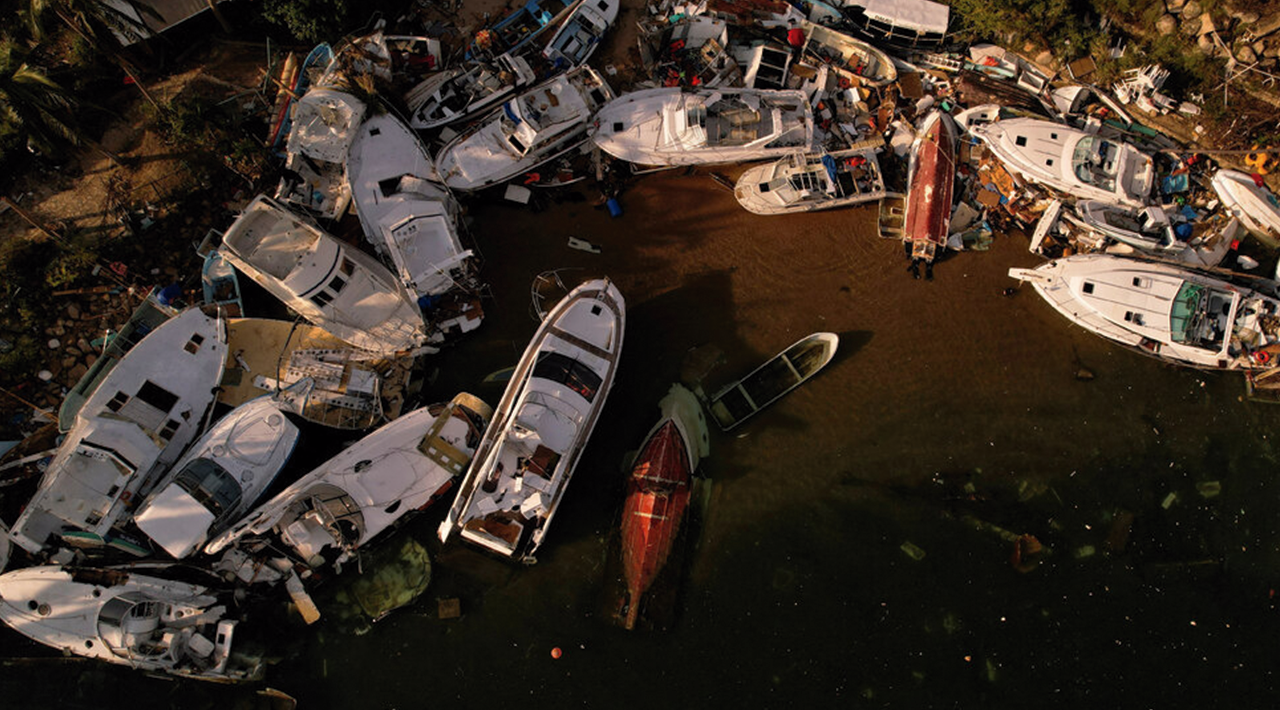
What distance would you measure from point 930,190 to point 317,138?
14.6 m

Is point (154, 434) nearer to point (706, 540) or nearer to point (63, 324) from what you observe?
point (63, 324)

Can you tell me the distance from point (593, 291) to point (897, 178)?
847 cm

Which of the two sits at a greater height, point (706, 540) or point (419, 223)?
point (419, 223)

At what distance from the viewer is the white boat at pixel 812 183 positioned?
17.2 metres

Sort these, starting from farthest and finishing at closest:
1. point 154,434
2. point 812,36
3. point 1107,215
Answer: point 812,36
point 1107,215
point 154,434

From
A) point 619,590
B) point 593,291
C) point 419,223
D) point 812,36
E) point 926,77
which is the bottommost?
point 619,590

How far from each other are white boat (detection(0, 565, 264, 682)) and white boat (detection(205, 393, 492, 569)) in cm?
184

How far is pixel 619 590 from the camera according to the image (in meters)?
15.5

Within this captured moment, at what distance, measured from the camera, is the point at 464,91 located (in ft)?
56.8

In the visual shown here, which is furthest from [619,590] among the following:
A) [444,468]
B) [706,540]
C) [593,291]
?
[593,291]

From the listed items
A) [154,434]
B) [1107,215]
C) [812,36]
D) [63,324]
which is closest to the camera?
[154,434]

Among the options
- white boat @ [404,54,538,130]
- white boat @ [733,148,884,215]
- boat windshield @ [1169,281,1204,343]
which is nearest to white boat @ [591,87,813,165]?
white boat @ [733,148,884,215]

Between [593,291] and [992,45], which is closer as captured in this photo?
[593,291]

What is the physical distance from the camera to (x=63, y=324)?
1576 centimetres
